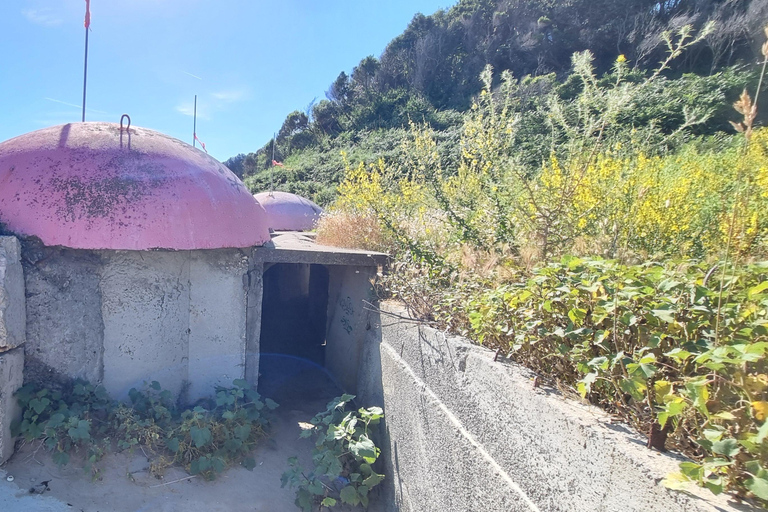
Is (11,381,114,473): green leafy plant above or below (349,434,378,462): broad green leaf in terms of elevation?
above

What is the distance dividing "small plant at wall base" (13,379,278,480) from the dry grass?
7.29ft

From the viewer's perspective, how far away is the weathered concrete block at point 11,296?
2748mm

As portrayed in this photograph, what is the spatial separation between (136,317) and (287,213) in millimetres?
6449

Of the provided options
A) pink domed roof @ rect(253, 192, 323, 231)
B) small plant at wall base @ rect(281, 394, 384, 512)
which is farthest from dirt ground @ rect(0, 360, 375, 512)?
pink domed roof @ rect(253, 192, 323, 231)

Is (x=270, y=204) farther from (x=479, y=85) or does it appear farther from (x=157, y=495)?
(x=479, y=85)

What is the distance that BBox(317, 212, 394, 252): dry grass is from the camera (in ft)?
16.9

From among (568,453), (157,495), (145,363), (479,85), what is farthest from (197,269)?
(479,85)

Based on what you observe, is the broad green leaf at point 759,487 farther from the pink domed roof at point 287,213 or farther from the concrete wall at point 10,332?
the pink domed roof at point 287,213

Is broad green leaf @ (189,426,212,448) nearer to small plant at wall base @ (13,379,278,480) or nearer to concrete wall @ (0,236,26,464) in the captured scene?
small plant at wall base @ (13,379,278,480)

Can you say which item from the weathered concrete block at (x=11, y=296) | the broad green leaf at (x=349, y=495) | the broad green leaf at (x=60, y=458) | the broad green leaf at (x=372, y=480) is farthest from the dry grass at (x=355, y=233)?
the broad green leaf at (x=60, y=458)

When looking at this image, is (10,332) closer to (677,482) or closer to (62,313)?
(62,313)

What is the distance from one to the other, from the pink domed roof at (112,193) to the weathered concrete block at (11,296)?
241 millimetres

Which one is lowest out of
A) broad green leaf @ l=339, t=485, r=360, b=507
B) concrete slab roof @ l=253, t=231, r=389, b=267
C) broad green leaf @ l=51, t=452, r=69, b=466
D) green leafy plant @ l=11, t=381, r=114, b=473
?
broad green leaf @ l=339, t=485, r=360, b=507

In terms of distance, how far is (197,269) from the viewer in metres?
3.74
